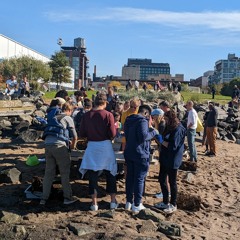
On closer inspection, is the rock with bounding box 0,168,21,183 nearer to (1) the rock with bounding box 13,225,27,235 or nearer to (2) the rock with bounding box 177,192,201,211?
(1) the rock with bounding box 13,225,27,235

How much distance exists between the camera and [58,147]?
6.29 m

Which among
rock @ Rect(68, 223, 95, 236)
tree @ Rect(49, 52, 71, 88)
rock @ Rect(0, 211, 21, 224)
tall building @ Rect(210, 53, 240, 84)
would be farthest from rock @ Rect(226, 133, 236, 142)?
tall building @ Rect(210, 53, 240, 84)

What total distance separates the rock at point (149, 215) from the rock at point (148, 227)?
0.84 feet

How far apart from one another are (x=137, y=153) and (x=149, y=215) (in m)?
0.96

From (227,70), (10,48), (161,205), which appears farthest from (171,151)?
(227,70)

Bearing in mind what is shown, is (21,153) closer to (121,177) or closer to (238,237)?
(121,177)

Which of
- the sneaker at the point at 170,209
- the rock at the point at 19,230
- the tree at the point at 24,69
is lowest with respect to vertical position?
the sneaker at the point at 170,209

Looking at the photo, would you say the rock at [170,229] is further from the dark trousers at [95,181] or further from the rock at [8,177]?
the rock at [8,177]

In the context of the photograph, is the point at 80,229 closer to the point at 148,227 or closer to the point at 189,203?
the point at 148,227

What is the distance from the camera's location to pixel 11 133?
1497cm

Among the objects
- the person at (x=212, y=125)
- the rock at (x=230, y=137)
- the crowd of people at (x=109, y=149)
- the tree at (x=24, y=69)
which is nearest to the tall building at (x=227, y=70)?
the tree at (x=24, y=69)

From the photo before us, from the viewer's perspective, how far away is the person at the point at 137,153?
6.13 m

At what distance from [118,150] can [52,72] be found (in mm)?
59601

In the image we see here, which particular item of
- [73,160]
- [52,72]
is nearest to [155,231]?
[73,160]
